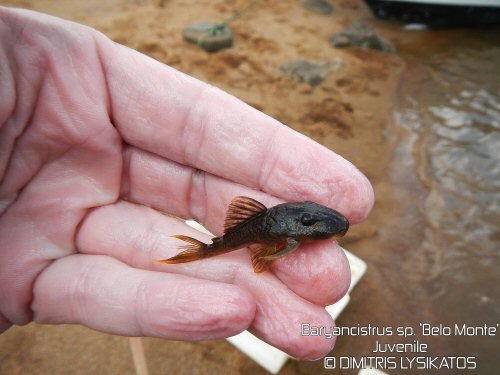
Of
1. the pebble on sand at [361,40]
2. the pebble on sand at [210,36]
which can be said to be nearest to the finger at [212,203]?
the pebble on sand at [210,36]

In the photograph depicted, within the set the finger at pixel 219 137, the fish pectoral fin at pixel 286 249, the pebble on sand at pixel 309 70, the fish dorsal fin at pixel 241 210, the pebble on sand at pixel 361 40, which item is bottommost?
the pebble on sand at pixel 309 70

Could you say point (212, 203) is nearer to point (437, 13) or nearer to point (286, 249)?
point (286, 249)

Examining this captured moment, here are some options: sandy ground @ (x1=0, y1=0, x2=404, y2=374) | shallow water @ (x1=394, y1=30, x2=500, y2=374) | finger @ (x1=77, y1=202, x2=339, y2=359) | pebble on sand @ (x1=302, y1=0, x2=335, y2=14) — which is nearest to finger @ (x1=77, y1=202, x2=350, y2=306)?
finger @ (x1=77, y1=202, x2=339, y2=359)

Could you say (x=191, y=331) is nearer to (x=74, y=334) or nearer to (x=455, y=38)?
(x=74, y=334)

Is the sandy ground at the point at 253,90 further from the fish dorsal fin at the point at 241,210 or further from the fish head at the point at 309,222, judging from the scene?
the fish head at the point at 309,222

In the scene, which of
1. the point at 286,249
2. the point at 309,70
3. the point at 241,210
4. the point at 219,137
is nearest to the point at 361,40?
the point at 309,70

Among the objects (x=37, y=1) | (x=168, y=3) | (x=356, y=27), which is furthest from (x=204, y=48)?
(x=37, y=1)

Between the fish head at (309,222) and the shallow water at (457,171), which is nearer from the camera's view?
the fish head at (309,222)
